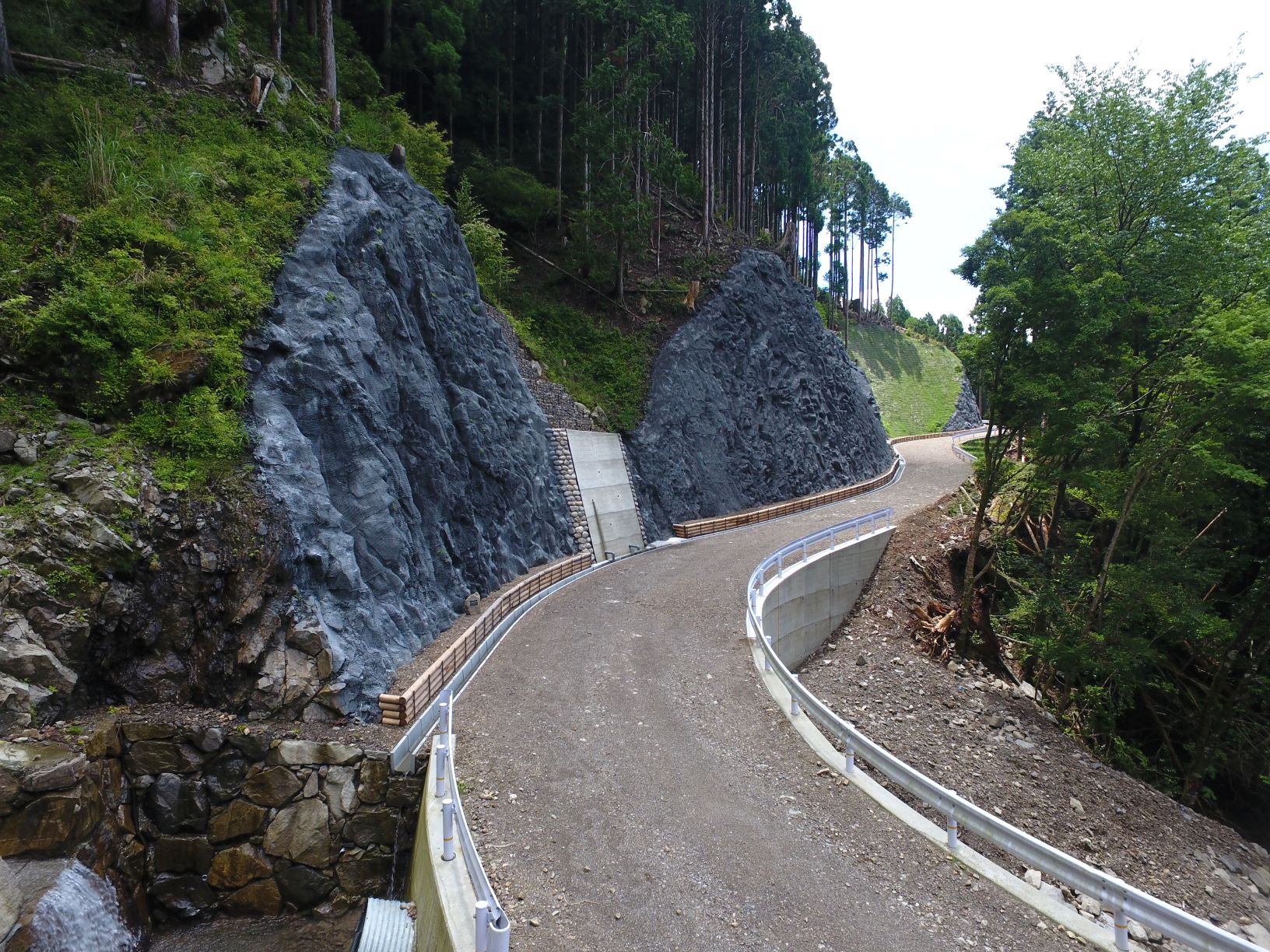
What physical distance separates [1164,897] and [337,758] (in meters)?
13.0

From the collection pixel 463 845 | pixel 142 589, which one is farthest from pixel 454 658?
pixel 463 845

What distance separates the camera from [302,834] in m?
9.48

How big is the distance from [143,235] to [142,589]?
6939 mm

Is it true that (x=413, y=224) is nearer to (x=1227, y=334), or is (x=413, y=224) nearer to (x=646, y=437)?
(x=646, y=437)

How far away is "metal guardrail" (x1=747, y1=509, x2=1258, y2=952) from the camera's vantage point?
530cm

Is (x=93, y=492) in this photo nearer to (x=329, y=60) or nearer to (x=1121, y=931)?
(x=1121, y=931)

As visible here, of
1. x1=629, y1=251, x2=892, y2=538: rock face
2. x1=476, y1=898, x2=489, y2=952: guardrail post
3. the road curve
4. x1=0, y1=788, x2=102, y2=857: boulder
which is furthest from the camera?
x1=629, y1=251, x2=892, y2=538: rock face

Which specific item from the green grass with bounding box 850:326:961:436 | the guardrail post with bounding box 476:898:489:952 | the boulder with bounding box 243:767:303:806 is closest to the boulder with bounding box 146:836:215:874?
the boulder with bounding box 243:767:303:806

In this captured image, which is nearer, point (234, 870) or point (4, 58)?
point (234, 870)

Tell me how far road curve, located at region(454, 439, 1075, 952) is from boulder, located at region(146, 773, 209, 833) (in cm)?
377

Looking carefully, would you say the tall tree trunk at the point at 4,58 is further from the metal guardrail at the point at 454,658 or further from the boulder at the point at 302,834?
the boulder at the point at 302,834

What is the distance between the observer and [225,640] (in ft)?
33.4

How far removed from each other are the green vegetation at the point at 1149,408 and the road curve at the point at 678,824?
10.3m

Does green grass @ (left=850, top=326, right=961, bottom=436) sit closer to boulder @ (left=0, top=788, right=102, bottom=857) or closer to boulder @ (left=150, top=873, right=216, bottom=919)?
boulder @ (left=150, top=873, right=216, bottom=919)
